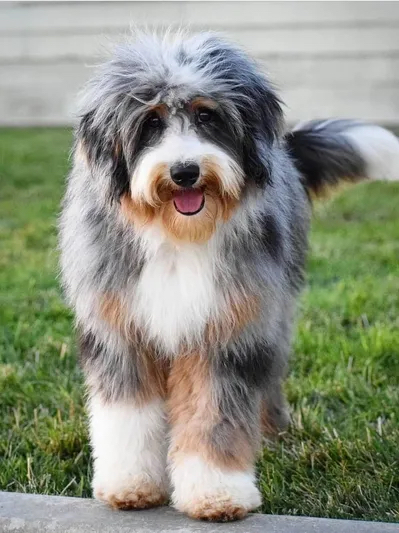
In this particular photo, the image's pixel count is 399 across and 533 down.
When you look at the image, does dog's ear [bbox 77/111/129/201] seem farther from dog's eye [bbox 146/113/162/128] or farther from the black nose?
the black nose

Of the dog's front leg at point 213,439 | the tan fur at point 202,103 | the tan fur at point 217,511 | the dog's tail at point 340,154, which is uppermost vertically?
the tan fur at point 202,103

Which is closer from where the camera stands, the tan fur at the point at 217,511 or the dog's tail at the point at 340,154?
the tan fur at the point at 217,511

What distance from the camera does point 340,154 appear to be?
4.32 meters

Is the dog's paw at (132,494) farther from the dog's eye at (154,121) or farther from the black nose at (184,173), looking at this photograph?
the dog's eye at (154,121)

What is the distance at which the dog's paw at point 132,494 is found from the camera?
3305mm

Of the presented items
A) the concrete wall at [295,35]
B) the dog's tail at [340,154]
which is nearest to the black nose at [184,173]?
the dog's tail at [340,154]

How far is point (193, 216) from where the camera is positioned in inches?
122

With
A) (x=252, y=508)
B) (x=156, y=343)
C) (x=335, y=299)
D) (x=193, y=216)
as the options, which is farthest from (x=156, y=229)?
(x=335, y=299)

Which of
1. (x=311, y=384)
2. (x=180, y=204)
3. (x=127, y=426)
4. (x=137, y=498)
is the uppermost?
(x=180, y=204)

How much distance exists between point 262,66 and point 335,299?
2665 mm

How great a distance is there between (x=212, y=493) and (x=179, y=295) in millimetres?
633

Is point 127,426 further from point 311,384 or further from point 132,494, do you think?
point 311,384

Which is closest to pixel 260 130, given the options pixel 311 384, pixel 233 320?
pixel 233 320

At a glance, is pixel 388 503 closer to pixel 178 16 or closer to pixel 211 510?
pixel 211 510
